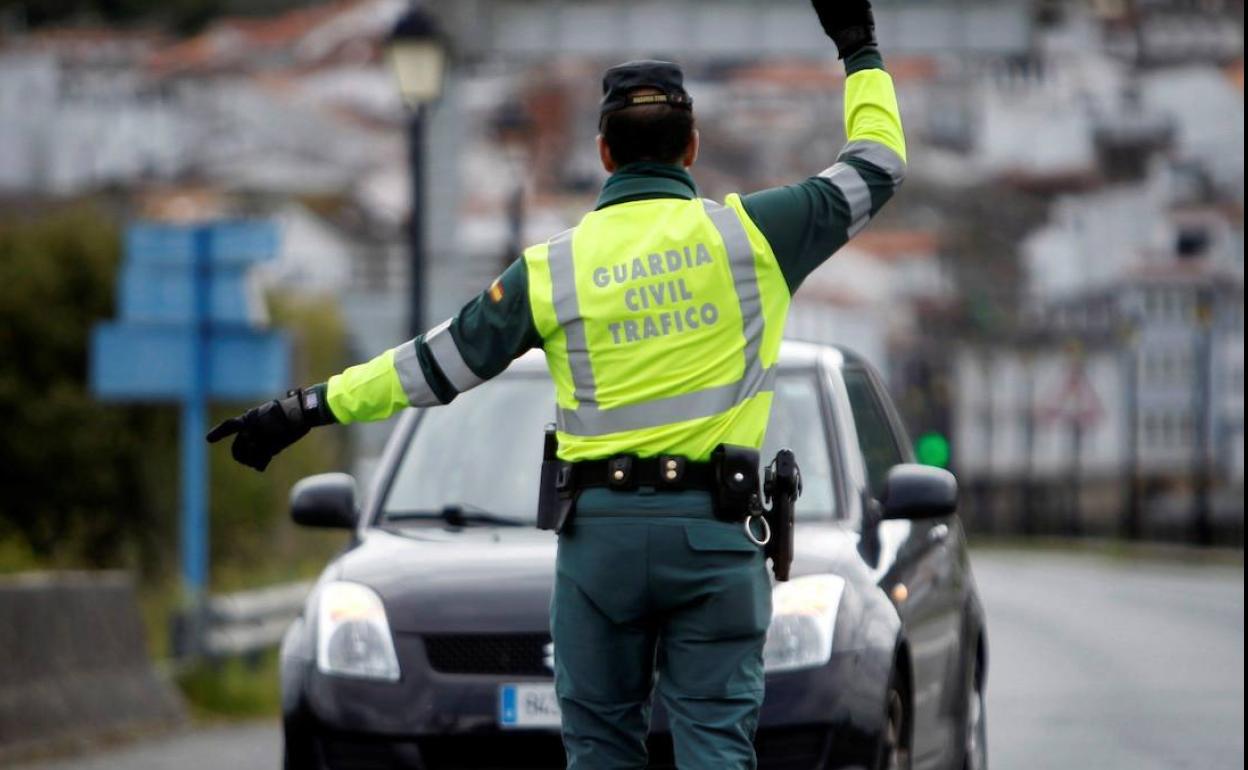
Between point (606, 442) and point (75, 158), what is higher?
point (75, 158)

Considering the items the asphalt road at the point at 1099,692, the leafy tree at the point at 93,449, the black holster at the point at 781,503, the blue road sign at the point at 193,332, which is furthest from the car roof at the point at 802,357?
the leafy tree at the point at 93,449

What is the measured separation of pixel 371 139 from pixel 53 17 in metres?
20.8

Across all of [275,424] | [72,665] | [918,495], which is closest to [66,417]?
[72,665]

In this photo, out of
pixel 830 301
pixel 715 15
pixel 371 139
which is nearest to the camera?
pixel 715 15

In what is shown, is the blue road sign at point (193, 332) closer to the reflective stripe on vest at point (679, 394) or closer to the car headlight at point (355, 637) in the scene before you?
the car headlight at point (355, 637)

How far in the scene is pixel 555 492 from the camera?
203 inches

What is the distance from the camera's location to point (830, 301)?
4567 inches

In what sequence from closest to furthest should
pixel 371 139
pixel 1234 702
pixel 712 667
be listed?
pixel 712 667 → pixel 1234 702 → pixel 371 139

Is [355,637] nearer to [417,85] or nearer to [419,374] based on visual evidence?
[419,374]

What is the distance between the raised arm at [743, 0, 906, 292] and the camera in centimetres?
514

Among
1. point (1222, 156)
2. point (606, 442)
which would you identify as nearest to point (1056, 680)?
point (606, 442)

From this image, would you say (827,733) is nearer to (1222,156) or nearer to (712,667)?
(712,667)

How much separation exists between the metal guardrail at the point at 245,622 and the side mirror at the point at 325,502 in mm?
6315

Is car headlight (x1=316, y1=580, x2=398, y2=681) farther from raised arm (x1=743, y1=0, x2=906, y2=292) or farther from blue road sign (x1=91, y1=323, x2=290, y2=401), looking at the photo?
blue road sign (x1=91, y1=323, x2=290, y2=401)
